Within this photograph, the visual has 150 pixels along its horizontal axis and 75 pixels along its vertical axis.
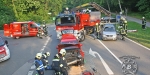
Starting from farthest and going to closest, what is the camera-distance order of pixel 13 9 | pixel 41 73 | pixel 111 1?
pixel 111 1
pixel 13 9
pixel 41 73

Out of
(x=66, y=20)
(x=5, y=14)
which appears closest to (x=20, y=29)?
(x=66, y=20)

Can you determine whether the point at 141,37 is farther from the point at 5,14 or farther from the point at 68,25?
the point at 5,14

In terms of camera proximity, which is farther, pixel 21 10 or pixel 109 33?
pixel 21 10

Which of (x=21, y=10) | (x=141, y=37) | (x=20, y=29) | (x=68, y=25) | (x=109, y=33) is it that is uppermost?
(x=21, y=10)

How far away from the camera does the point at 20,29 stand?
2642cm

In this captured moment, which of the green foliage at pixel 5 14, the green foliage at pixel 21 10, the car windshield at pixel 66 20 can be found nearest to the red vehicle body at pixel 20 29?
the car windshield at pixel 66 20

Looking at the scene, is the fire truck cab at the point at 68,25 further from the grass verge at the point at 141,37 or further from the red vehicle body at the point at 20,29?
the red vehicle body at the point at 20,29

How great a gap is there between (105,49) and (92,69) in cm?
590

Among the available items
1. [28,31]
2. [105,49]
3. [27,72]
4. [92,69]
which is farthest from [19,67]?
[28,31]

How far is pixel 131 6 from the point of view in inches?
2788

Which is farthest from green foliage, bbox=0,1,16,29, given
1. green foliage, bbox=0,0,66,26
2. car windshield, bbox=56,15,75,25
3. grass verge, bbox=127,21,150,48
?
grass verge, bbox=127,21,150,48

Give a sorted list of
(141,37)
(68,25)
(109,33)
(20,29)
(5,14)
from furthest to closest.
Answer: (5,14) < (20,29) < (141,37) < (109,33) < (68,25)

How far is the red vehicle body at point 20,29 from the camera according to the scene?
26309 mm

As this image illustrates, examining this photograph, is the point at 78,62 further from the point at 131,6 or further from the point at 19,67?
the point at 131,6
